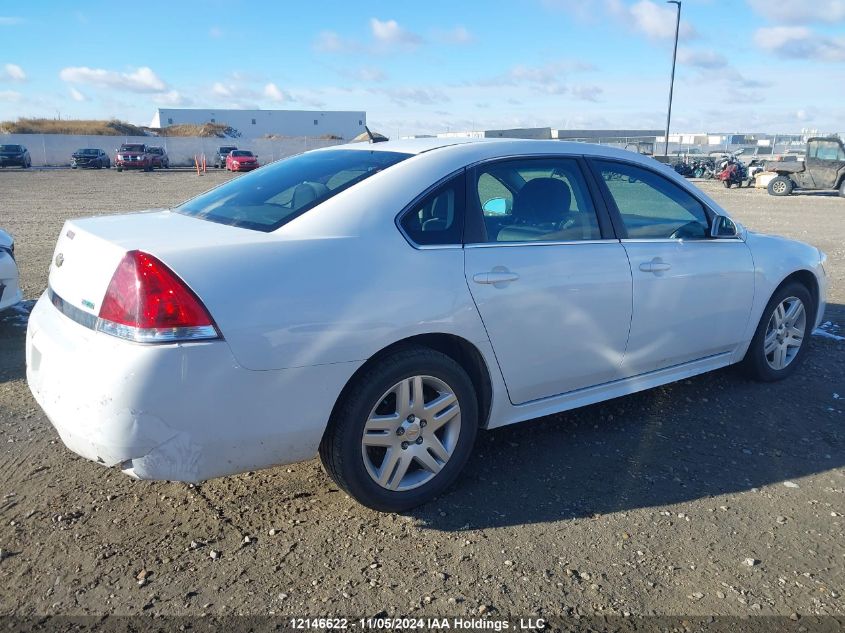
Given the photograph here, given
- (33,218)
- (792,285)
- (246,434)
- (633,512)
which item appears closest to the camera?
(246,434)

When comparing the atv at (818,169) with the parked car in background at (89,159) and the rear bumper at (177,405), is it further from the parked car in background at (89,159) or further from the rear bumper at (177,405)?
the parked car in background at (89,159)

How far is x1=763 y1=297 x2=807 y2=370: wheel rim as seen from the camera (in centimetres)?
489

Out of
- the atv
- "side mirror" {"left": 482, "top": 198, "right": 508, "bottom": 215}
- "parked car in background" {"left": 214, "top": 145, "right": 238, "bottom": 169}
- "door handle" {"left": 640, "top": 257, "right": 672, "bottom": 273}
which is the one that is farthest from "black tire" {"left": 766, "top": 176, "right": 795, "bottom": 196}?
"parked car in background" {"left": 214, "top": 145, "right": 238, "bottom": 169}

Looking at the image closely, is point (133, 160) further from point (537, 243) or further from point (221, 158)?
point (537, 243)

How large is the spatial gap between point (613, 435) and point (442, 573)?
1.66 m

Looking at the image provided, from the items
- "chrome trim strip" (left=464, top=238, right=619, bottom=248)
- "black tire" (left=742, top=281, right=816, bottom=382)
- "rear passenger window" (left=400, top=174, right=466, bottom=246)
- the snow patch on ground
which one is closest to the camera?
"rear passenger window" (left=400, top=174, right=466, bottom=246)

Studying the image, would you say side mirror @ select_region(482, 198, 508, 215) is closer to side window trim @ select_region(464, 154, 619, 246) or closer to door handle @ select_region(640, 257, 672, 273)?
side window trim @ select_region(464, 154, 619, 246)

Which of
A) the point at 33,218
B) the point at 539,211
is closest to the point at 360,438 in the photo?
the point at 539,211

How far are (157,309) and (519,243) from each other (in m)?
1.73

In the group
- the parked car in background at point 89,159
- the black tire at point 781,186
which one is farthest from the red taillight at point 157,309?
the parked car in background at point 89,159

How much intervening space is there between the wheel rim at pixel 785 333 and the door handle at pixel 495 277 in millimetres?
2422

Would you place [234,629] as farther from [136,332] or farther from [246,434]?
[136,332]

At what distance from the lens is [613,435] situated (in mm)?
4086

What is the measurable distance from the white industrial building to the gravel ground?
82189mm
